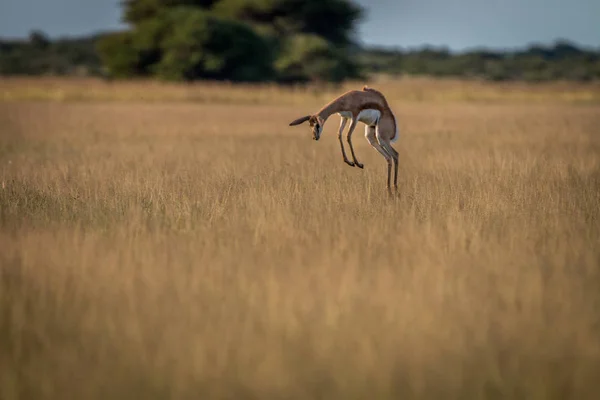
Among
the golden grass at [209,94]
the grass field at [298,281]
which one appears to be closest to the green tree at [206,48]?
the golden grass at [209,94]

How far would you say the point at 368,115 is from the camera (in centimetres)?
998

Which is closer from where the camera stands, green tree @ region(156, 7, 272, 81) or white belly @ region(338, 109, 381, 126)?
white belly @ region(338, 109, 381, 126)

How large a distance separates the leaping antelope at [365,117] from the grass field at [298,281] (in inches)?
19.8

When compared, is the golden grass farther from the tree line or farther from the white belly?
the white belly

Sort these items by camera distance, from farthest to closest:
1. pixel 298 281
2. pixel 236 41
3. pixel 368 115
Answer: pixel 236 41 → pixel 368 115 → pixel 298 281

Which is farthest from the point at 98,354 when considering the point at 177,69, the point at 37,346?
the point at 177,69

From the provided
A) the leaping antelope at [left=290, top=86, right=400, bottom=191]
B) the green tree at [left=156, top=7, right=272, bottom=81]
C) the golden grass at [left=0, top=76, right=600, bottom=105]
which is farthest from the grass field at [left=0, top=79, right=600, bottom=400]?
the green tree at [left=156, top=7, right=272, bottom=81]

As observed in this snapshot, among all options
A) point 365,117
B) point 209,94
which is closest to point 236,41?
point 209,94

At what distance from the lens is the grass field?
416 cm

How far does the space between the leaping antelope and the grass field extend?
0.50 m

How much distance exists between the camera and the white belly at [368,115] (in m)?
9.80

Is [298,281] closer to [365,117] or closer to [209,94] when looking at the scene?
[365,117]

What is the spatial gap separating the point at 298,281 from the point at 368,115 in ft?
15.4

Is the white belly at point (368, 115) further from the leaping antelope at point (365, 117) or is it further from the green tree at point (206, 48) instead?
the green tree at point (206, 48)
